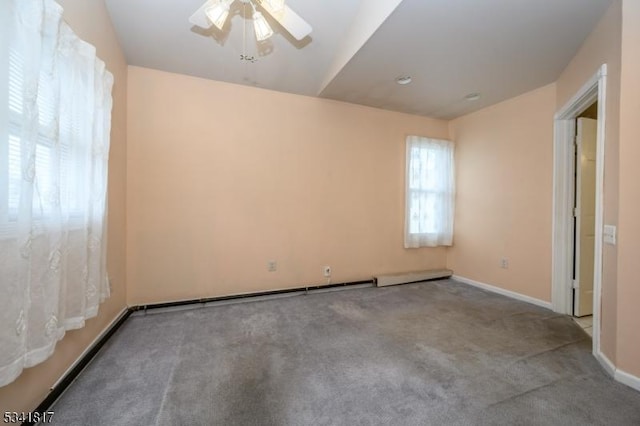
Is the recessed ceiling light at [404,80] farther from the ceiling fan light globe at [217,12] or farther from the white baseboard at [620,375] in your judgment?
the white baseboard at [620,375]

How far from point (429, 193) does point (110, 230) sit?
392 centimetres

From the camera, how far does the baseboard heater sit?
360 centimetres

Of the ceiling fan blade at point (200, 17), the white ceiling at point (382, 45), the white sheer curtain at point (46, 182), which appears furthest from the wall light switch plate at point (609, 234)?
the white sheer curtain at point (46, 182)

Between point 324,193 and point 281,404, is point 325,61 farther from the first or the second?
point 281,404

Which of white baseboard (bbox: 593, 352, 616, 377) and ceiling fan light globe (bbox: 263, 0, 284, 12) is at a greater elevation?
ceiling fan light globe (bbox: 263, 0, 284, 12)

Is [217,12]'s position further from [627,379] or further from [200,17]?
[627,379]

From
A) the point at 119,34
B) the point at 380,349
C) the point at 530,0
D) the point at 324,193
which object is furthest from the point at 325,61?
the point at 380,349

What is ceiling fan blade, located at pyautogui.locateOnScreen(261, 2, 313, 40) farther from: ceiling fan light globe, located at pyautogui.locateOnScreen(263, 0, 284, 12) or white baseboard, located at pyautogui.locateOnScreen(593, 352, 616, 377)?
white baseboard, located at pyautogui.locateOnScreen(593, 352, 616, 377)

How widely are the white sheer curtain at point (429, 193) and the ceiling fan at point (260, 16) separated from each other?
2457 mm

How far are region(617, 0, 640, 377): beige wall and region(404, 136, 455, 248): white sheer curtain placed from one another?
2.24 m

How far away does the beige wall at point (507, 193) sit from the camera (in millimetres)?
2934

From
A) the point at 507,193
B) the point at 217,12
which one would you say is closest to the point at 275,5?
the point at 217,12

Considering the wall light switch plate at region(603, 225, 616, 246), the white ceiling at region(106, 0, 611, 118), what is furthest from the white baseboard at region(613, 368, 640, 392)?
the white ceiling at region(106, 0, 611, 118)

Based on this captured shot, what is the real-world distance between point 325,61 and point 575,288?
3600mm
